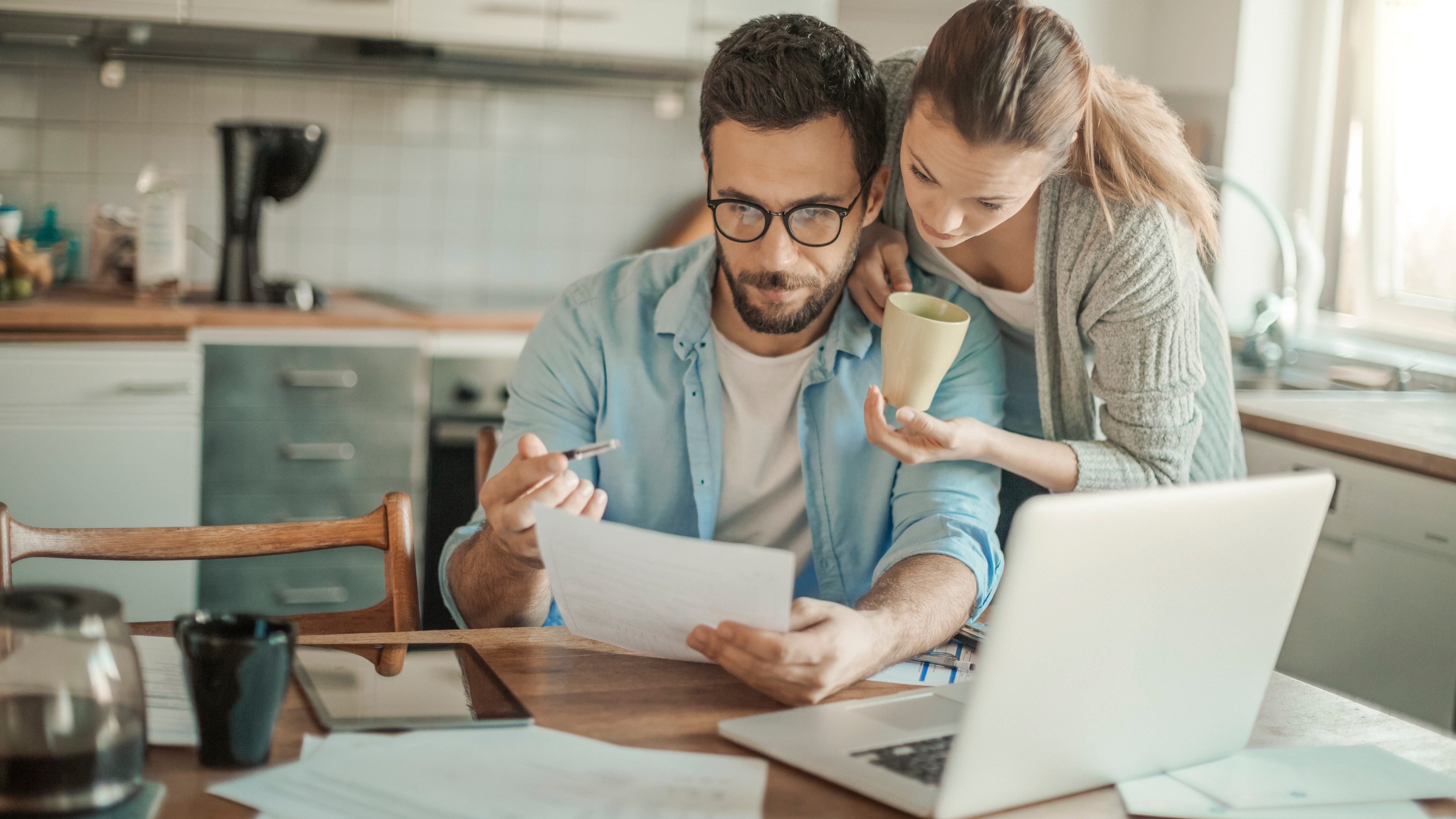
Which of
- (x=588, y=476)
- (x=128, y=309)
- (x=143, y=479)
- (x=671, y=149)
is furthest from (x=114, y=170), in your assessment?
(x=588, y=476)

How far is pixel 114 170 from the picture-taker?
119 inches

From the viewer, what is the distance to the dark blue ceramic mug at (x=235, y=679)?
806mm

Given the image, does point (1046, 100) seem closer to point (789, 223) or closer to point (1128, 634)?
point (789, 223)

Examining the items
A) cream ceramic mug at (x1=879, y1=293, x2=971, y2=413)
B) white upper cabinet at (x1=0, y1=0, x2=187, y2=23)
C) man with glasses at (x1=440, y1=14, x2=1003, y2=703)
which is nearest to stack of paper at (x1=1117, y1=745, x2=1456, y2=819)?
man with glasses at (x1=440, y1=14, x2=1003, y2=703)

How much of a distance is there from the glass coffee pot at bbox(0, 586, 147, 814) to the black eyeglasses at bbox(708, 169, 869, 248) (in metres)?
0.81

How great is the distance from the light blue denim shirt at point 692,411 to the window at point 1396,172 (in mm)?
2107

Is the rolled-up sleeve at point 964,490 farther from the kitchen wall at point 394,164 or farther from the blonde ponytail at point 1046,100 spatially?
the kitchen wall at point 394,164

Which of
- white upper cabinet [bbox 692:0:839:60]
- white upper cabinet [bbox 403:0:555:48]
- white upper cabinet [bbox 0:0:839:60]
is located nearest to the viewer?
white upper cabinet [bbox 0:0:839:60]

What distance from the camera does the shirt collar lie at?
1.50 metres

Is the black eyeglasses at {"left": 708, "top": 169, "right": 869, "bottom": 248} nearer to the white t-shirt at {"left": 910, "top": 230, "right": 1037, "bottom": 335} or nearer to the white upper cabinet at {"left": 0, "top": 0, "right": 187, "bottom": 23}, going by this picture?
the white t-shirt at {"left": 910, "top": 230, "right": 1037, "bottom": 335}

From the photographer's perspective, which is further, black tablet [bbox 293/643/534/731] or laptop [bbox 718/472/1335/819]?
black tablet [bbox 293/643/534/731]

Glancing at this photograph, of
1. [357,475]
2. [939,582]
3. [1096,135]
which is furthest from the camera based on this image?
[357,475]

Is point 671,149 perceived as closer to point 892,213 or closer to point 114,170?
point 114,170

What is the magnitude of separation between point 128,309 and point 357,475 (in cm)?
58
